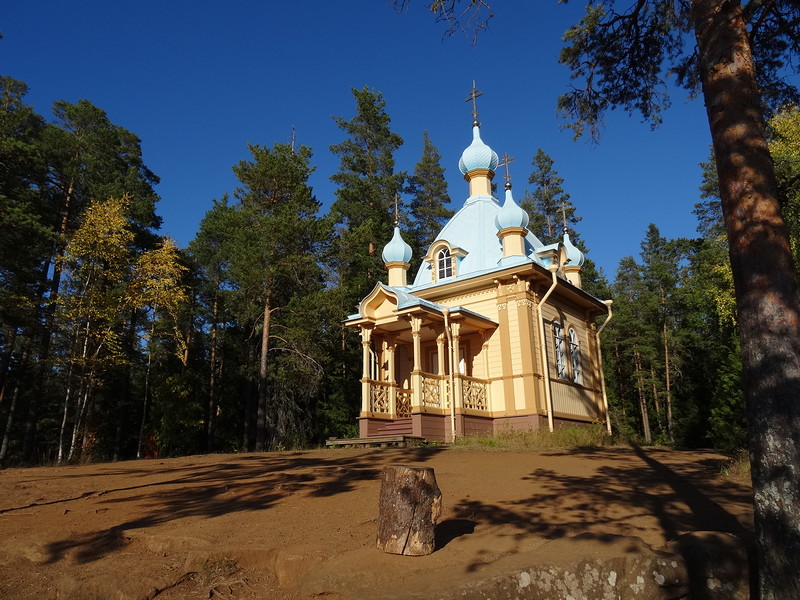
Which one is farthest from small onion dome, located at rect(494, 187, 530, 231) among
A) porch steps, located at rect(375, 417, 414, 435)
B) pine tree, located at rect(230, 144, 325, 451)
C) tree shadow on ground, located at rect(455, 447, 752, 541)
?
tree shadow on ground, located at rect(455, 447, 752, 541)

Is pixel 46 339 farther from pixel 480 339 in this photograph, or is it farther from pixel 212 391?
pixel 480 339

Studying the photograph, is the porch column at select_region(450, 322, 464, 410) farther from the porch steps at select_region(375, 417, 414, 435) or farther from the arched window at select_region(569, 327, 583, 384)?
the arched window at select_region(569, 327, 583, 384)

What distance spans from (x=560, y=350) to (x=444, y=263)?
475cm

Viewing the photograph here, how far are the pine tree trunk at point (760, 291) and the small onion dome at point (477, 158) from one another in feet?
56.6

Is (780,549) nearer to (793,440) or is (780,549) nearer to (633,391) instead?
(793,440)

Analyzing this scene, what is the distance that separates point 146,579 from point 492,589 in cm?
272

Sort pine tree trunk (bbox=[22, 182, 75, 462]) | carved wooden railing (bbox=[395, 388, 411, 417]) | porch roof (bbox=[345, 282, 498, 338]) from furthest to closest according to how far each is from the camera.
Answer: pine tree trunk (bbox=[22, 182, 75, 462]) < carved wooden railing (bbox=[395, 388, 411, 417]) < porch roof (bbox=[345, 282, 498, 338])

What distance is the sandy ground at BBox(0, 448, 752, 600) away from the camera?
4.77 m

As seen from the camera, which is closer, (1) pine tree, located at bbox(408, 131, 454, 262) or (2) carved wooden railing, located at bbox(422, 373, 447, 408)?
(2) carved wooden railing, located at bbox(422, 373, 447, 408)

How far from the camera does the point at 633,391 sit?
126ft

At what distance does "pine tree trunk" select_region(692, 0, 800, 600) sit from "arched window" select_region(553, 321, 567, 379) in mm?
13869

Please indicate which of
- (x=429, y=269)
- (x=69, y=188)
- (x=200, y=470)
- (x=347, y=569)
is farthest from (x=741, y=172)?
(x=69, y=188)

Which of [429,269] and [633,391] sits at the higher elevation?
[429,269]

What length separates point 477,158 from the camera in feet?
75.5
